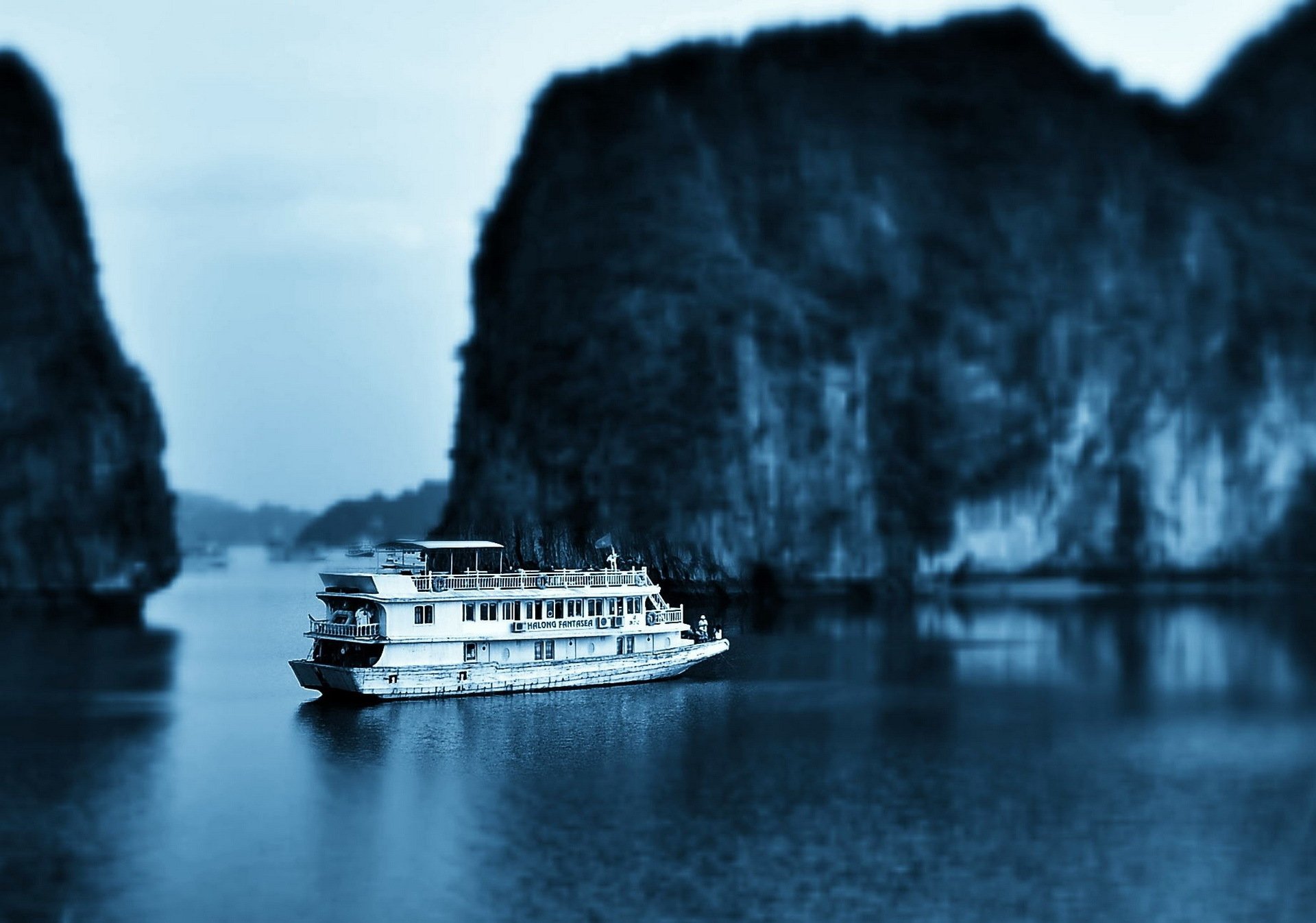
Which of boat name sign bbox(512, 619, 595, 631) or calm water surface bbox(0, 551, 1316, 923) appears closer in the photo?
calm water surface bbox(0, 551, 1316, 923)

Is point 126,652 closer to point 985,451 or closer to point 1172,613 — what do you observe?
point 1172,613

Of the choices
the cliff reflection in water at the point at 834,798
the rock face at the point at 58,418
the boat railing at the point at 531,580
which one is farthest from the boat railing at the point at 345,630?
A: the rock face at the point at 58,418

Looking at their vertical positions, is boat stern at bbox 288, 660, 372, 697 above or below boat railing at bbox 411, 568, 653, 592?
below

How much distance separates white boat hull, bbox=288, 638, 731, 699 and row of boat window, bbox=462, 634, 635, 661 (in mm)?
437

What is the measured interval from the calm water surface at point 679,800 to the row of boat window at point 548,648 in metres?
2.29

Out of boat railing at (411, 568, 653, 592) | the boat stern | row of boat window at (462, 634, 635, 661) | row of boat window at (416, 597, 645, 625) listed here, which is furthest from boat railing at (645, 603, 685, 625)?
the boat stern

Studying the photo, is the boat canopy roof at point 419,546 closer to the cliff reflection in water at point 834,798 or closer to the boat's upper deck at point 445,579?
the boat's upper deck at point 445,579

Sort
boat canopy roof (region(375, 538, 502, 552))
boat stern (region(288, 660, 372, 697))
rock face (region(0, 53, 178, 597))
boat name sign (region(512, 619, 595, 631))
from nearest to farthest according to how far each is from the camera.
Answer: boat stern (region(288, 660, 372, 697)) → boat canopy roof (region(375, 538, 502, 552)) → boat name sign (region(512, 619, 595, 631)) → rock face (region(0, 53, 178, 597))

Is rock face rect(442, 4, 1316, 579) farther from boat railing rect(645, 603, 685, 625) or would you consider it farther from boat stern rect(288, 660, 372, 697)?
boat stern rect(288, 660, 372, 697)

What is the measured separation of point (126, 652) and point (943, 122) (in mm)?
116735

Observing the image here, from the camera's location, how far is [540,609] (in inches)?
2053

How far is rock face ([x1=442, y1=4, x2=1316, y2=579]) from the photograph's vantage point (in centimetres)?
11919

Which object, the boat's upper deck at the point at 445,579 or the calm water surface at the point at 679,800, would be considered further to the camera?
the boat's upper deck at the point at 445,579

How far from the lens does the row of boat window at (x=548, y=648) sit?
50094 mm
